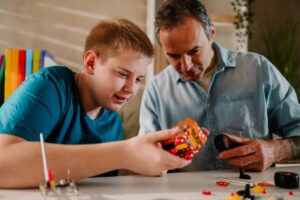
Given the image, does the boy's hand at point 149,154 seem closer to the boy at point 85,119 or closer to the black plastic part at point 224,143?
the boy at point 85,119

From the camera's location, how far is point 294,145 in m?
1.55

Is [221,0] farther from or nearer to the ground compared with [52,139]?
farther from the ground

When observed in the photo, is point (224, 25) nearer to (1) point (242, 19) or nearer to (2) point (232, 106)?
(1) point (242, 19)

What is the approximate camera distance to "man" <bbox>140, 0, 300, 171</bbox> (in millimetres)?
1599

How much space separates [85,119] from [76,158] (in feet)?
1.11

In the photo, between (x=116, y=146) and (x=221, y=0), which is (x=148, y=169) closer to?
(x=116, y=146)

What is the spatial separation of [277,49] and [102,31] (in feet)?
6.43

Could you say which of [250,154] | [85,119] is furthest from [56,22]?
[250,154]

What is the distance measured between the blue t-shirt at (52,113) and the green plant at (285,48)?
1866 millimetres

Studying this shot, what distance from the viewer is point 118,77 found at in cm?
129

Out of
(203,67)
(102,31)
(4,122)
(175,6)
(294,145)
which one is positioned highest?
(175,6)

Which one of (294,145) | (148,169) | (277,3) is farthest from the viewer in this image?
(277,3)

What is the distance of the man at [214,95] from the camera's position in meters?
1.60

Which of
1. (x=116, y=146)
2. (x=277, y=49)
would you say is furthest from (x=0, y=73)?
(x=277, y=49)
